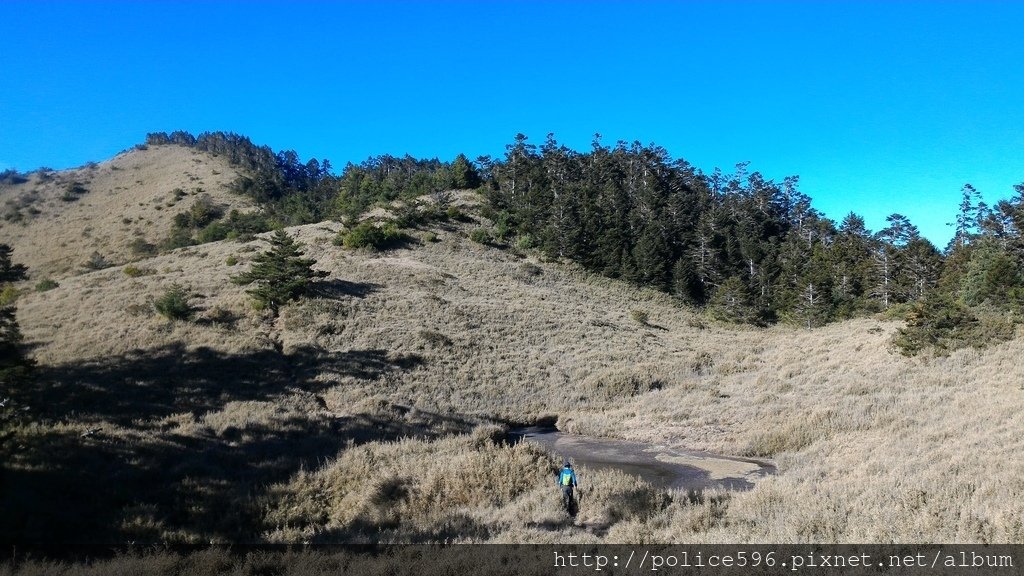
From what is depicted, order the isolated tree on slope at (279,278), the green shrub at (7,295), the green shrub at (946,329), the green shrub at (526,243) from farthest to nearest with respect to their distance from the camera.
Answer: the green shrub at (526,243) < the isolated tree on slope at (279,278) < the green shrub at (7,295) < the green shrub at (946,329)

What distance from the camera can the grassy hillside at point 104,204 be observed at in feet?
178

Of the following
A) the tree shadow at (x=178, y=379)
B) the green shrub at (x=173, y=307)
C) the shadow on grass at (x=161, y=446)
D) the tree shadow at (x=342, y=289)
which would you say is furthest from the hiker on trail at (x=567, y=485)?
the tree shadow at (x=342, y=289)

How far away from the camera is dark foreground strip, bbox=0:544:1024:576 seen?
6.82 metres

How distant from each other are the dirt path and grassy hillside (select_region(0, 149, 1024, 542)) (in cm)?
81

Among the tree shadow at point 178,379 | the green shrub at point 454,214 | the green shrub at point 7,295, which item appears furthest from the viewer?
the green shrub at point 454,214

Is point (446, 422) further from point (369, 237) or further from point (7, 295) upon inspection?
point (369, 237)

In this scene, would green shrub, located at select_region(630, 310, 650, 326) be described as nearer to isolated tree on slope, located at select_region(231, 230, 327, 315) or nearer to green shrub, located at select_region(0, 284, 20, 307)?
isolated tree on slope, located at select_region(231, 230, 327, 315)

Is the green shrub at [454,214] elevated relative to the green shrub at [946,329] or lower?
elevated

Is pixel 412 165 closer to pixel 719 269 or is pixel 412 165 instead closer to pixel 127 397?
pixel 719 269

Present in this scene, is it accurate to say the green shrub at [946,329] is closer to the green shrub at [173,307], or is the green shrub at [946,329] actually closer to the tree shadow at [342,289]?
the tree shadow at [342,289]

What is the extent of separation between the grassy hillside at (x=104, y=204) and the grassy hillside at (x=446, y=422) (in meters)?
23.4

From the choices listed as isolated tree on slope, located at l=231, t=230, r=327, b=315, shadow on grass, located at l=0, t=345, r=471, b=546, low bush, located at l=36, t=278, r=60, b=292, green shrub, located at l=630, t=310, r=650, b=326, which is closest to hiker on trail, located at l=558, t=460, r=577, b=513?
shadow on grass, located at l=0, t=345, r=471, b=546

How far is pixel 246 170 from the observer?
105062 millimetres

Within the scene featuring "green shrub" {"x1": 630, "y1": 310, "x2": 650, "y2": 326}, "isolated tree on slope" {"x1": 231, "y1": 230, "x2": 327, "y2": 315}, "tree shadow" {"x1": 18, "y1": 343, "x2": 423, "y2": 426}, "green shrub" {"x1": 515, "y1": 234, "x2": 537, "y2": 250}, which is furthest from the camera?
"green shrub" {"x1": 515, "y1": 234, "x2": 537, "y2": 250}
